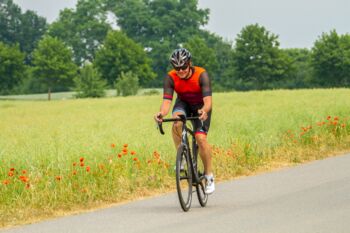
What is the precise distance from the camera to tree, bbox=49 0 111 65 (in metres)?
106

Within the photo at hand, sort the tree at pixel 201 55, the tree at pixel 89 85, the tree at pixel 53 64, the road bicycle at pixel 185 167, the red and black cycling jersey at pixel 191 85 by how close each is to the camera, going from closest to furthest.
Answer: the road bicycle at pixel 185 167 → the red and black cycling jersey at pixel 191 85 → the tree at pixel 89 85 → the tree at pixel 53 64 → the tree at pixel 201 55

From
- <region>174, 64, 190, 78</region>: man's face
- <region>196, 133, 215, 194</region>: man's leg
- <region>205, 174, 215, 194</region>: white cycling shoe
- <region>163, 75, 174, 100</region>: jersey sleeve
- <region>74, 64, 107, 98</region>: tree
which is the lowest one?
<region>74, 64, 107, 98</region>: tree

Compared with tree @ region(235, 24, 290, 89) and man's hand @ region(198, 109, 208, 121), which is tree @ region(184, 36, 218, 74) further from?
man's hand @ region(198, 109, 208, 121)

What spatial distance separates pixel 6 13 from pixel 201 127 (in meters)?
115

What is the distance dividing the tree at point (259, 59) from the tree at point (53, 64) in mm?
20514

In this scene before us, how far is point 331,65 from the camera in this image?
8300 cm

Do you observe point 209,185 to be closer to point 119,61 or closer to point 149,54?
point 119,61

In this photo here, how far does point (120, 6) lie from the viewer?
11394cm

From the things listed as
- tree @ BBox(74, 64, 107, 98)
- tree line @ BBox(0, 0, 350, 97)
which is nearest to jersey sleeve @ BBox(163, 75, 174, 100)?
tree line @ BBox(0, 0, 350, 97)

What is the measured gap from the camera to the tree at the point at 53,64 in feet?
265

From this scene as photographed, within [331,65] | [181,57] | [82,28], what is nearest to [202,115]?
[181,57]

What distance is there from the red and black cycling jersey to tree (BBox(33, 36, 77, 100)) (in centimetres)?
7326

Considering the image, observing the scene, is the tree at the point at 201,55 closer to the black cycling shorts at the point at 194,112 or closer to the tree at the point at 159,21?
Answer: the tree at the point at 159,21

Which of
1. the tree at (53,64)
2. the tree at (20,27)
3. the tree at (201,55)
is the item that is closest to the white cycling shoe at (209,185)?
the tree at (53,64)
